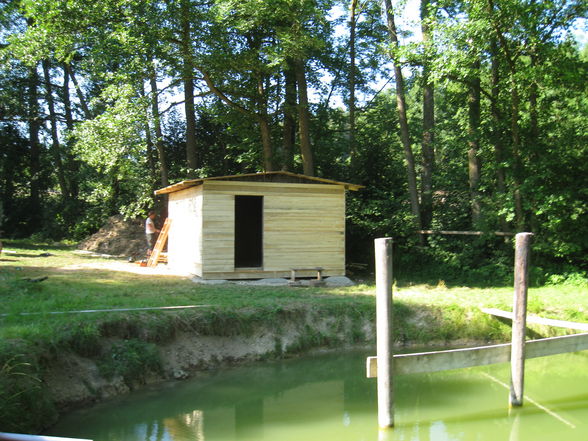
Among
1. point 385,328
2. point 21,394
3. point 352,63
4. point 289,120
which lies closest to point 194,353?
point 21,394

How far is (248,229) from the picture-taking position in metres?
17.0

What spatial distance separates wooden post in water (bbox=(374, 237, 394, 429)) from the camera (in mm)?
5504

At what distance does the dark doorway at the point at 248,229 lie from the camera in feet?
55.0

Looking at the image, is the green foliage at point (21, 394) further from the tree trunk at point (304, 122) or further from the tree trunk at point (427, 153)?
the tree trunk at point (427, 153)

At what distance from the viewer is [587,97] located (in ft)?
43.3

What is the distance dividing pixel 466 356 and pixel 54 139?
86.2ft

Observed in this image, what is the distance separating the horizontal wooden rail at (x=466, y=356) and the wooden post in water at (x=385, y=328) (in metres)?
0.13

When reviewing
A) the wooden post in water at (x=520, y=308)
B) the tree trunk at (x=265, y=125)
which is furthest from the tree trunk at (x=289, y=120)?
the wooden post in water at (x=520, y=308)

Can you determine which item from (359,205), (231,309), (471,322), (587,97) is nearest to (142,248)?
(359,205)

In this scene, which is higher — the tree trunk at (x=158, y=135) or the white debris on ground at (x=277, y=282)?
the tree trunk at (x=158, y=135)

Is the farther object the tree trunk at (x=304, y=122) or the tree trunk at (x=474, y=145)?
the tree trunk at (x=304, y=122)

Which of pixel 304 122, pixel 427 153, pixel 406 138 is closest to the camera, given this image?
pixel 406 138

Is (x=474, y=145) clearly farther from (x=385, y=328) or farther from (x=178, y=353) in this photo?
(x=385, y=328)

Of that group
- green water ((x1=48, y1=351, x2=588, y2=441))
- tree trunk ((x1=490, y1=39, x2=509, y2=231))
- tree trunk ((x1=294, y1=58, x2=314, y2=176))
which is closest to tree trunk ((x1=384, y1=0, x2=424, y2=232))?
tree trunk ((x1=490, y1=39, x2=509, y2=231))
